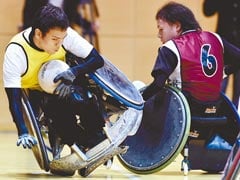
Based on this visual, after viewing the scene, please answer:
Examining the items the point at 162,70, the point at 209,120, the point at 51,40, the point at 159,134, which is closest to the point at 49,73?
the point at 51,40

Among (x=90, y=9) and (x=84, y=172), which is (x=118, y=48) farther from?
(x=84, y=172)

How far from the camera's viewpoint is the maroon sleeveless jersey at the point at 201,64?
18.6 ft

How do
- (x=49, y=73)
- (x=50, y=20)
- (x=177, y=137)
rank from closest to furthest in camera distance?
(x=50, y=20) < (x=49, y=73) < (x=177, y=137)

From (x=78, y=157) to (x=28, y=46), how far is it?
0.74 m

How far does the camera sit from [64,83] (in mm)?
5312

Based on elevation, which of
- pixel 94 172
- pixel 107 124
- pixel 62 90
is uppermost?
pixel 62 90

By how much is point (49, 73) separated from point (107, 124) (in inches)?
20.2

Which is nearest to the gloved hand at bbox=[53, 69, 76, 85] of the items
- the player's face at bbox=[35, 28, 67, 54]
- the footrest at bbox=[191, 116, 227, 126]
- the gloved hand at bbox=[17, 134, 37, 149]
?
the player's face at bbox=[35, 28, 67, 54]

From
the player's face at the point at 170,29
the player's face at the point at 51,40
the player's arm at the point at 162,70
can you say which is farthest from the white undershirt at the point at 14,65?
the player's face at the point at 170,29

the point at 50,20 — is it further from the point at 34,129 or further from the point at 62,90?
the point at 34,129

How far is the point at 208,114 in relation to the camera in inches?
226

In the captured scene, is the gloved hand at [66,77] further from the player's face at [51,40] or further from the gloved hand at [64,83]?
the player's face at [51,40]

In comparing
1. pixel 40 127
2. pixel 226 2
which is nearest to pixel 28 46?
pixel 40 127

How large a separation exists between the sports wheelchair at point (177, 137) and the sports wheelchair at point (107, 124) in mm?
211
